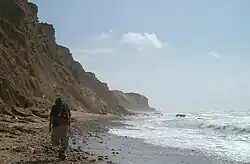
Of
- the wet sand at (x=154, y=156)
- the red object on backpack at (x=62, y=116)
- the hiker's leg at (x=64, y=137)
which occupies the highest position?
the red object on backpack at (x=62, y=116)

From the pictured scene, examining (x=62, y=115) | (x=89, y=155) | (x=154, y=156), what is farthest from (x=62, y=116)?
(x=154, y=156)

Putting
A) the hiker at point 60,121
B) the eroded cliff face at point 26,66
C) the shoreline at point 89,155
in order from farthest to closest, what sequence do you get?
the eroded cliff face at point 26,66
the hiker at point 60,121
the shoreline at point 89,155

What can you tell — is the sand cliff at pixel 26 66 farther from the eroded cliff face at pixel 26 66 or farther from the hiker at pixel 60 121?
the hiker at pixel 60 121

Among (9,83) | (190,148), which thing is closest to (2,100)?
(9,83)

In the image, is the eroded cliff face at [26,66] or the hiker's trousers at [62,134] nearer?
the hiker's trousers at [62,134]

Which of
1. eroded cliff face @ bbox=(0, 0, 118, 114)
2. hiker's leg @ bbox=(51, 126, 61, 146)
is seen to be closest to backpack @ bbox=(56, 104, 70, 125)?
hiker's leg @ bbox=(51, 126, 61, 146)

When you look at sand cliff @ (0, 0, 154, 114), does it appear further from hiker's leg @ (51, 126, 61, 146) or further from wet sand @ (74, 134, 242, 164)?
hiker's leg @ (51, 126, 61, 146)

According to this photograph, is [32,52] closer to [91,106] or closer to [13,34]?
[13,34]

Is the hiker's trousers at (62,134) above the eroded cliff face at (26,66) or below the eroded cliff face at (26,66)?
below

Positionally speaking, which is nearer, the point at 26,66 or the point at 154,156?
the point at 154,156

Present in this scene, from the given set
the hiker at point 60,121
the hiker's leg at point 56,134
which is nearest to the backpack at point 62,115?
the hiker at point 60,121

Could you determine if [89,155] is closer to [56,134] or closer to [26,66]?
[56,134]

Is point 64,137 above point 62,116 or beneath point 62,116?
beneath

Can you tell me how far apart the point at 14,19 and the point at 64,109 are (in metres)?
38.3
